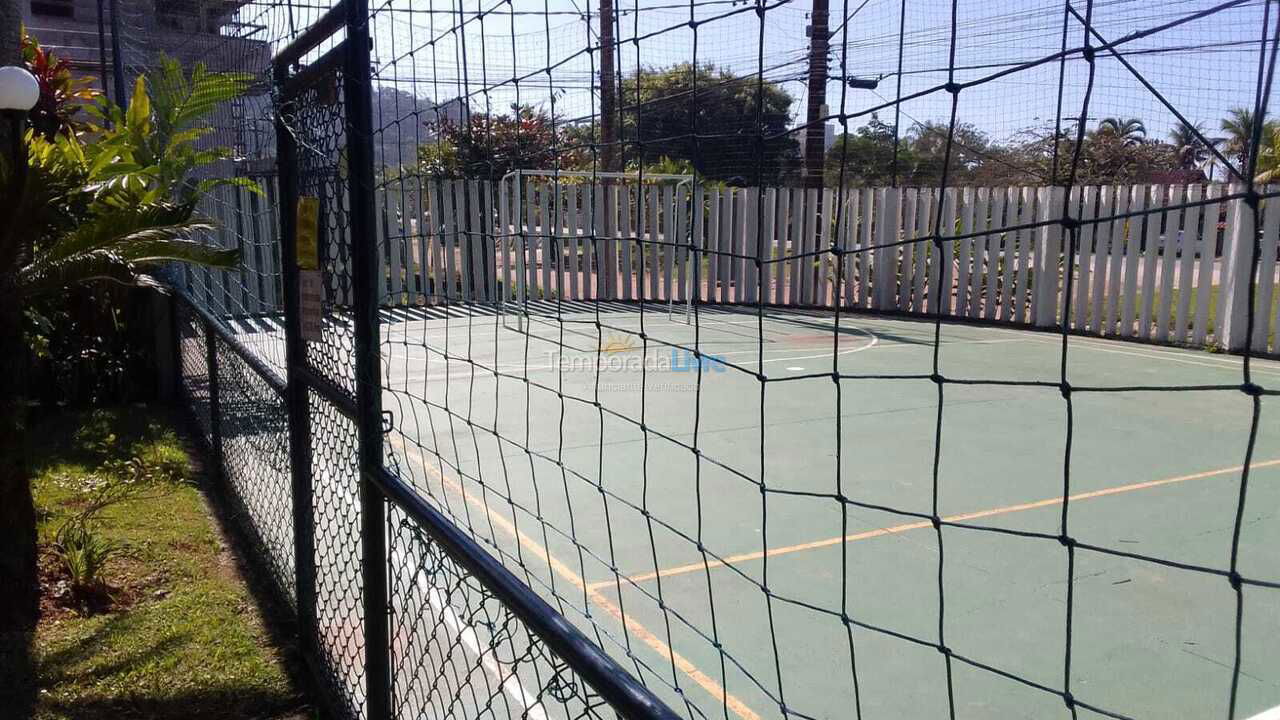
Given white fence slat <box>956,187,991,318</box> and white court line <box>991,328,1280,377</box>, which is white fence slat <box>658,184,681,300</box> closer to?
white fence slat <box>956,187,991,318</box>

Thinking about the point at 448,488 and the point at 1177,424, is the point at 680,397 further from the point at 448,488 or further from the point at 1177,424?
the point at 1177,424

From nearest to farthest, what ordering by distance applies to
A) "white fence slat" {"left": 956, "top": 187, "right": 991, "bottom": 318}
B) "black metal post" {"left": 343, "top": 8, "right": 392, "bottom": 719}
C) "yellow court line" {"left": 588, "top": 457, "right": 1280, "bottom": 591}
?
"black metal post" {"left": 343, "top": 8, "right": 392, "bottom": 719}, "yellow court line" {"left": 588, "top": 457, "right": 1280, "bottom": 591}, "white fence slat" {"left": 956, "top": 187, "right": 991, "bottom": 318}

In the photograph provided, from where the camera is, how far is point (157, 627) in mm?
3295

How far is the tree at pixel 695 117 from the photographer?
61.6 inches

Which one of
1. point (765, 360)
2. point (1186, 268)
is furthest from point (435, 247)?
point (1186, 268)

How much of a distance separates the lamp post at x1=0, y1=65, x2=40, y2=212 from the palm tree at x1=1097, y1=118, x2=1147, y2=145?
3316 mm

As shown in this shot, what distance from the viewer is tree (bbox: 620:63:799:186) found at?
1.57m

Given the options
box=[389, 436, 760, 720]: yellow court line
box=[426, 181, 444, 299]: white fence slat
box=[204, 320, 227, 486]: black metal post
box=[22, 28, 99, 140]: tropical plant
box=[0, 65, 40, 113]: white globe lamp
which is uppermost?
box=[22, 28, 99, 140]: tropical plant

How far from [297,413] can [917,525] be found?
2.89 meters

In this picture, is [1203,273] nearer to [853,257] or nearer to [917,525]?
[853,257]

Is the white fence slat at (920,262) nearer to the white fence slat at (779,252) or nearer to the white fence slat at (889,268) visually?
the white fence slat at (889,268)

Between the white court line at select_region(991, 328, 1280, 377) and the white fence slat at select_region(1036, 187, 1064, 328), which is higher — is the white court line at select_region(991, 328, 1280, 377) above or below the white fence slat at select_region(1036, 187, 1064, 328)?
below

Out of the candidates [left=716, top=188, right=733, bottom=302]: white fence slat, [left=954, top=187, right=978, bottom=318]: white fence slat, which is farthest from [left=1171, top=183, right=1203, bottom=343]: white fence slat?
[left=716, top=188, right=733, bottom=302]: white fence slat

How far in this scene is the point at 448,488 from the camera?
530 centimetres
